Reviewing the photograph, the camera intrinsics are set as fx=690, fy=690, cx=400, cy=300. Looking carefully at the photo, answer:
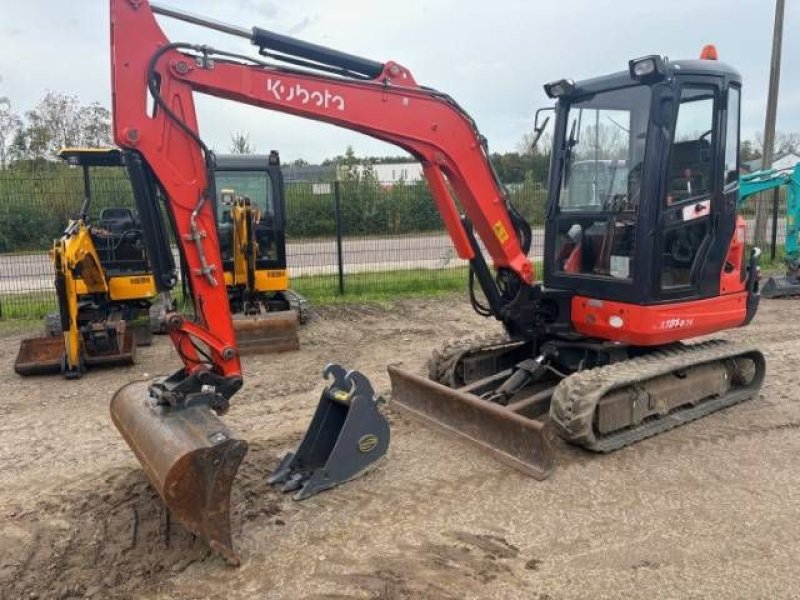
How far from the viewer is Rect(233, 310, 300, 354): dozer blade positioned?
7809mm

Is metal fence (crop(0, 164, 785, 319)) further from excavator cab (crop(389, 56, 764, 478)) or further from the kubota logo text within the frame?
the kubota logo text

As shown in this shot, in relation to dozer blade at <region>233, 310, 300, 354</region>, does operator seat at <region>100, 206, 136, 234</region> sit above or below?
above

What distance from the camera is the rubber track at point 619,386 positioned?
4617 millimetres

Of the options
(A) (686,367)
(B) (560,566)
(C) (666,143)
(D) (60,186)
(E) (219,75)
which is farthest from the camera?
(D) (60,186)

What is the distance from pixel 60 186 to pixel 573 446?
918 centimetres

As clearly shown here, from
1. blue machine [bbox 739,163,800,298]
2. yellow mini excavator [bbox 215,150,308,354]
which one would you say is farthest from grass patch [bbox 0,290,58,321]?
blue machine [bbox 739,163,800,298]

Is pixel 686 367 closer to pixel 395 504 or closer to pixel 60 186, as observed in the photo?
pixel 395 504

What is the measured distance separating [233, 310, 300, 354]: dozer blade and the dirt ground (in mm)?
2041

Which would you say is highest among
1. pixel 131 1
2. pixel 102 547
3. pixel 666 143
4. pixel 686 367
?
pixel 131 1

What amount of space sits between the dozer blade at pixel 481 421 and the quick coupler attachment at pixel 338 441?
695 mm

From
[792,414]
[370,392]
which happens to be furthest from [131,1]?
[792,414]

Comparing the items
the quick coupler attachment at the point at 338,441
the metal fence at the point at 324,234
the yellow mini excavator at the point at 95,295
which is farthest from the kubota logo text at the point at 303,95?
the metal fence at the point at 324,234

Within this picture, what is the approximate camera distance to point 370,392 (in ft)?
14.6

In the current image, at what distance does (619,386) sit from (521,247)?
1.32m
